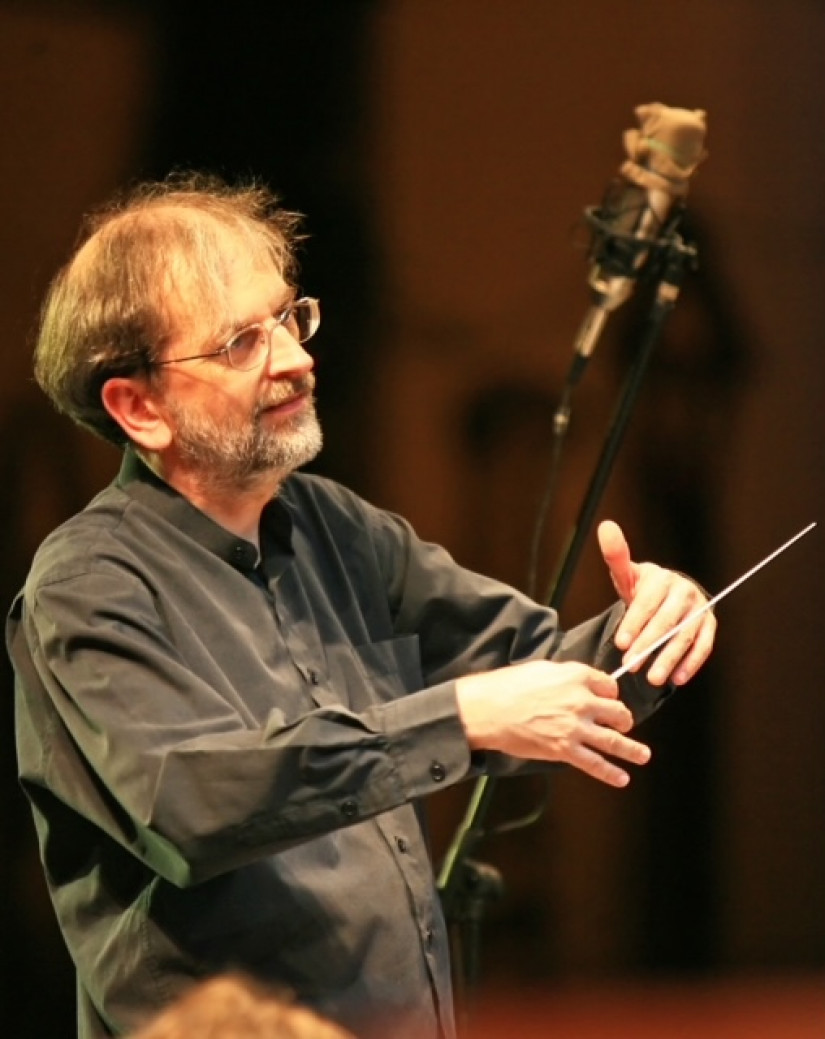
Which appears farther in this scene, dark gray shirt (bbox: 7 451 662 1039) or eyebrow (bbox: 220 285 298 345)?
eyebrow (bbox: 220 285 298 345)

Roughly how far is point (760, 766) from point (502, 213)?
1.20 metres

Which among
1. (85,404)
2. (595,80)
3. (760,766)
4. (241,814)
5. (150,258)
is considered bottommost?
(760,766)

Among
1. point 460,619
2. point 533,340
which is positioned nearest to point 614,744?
point 460,619

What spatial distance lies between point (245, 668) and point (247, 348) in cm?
40

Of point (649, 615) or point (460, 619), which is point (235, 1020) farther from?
point (460, 619)

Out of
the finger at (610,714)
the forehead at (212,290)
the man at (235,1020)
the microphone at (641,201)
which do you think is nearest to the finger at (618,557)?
the finger at (610,714)

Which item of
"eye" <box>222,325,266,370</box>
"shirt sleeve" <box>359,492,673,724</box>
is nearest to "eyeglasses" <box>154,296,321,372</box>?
"eye" <box>222,325,266,370</box>

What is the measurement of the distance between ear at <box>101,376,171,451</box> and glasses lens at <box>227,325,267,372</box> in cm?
12

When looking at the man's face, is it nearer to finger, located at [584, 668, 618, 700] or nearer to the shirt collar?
the shirt collar

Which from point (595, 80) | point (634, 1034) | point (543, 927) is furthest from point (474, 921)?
point (634, 1034)

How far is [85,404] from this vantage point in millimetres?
2318

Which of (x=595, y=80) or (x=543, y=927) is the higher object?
(x=595, y=80)

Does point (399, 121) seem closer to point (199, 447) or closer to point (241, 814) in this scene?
point (199, 447)

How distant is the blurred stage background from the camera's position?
3.21 meters
